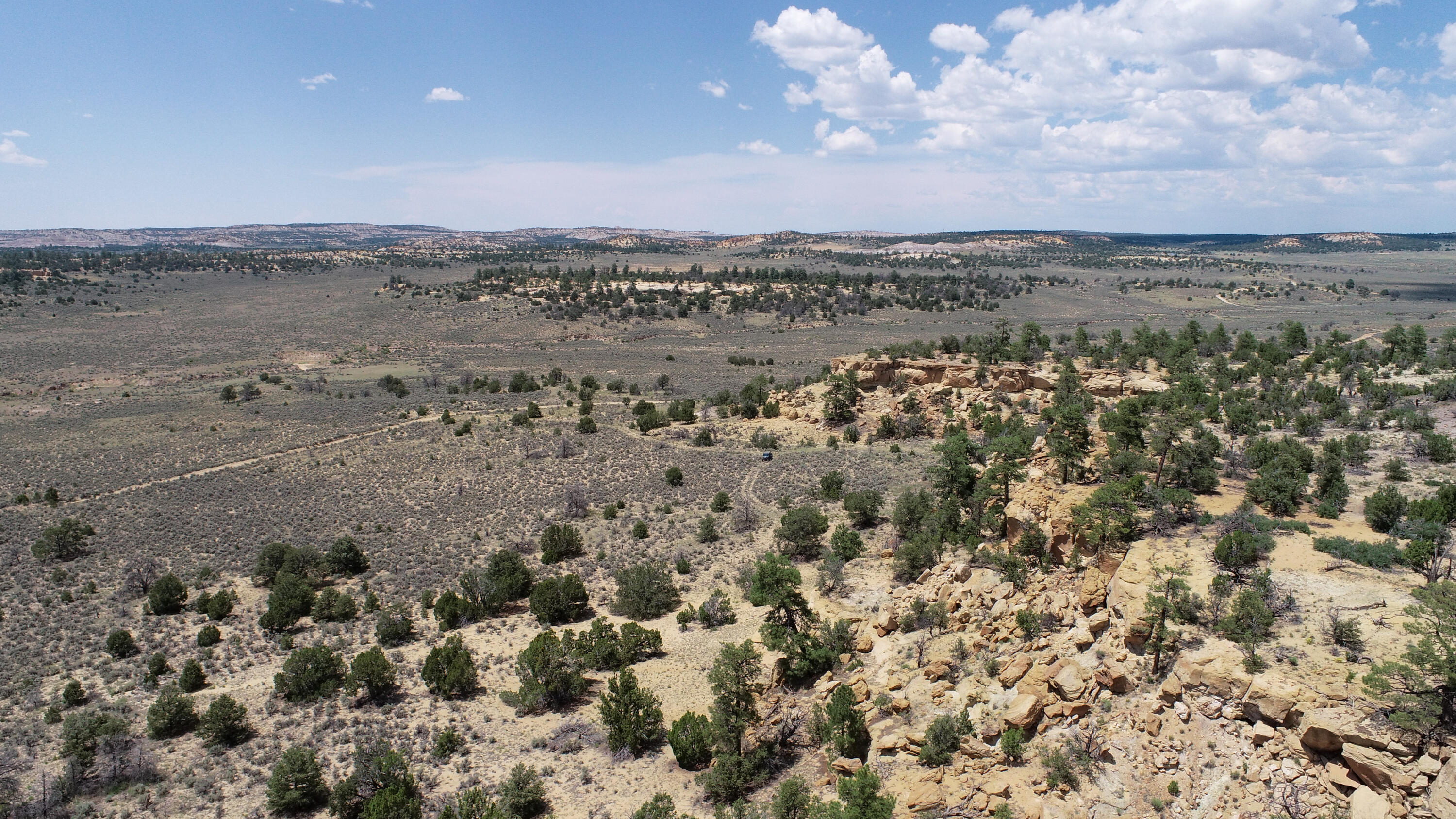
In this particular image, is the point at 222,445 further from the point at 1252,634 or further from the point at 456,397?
the point at 1252,634

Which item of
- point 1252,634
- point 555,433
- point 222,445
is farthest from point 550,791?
point 222,445

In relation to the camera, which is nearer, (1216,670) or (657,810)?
(1216,670)

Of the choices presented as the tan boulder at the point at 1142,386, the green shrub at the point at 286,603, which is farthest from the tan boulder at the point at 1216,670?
the tan boulder at the point at 1142,386

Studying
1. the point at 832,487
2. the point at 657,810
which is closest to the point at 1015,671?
the point at 657,810

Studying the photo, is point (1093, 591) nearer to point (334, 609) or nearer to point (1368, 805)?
point (1368, 805)

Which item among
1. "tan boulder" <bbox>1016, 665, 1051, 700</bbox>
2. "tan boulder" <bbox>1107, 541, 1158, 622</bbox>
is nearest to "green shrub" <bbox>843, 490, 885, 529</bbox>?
"tan boulder" <bbox>1107, 541, 1158, 622</bbox>

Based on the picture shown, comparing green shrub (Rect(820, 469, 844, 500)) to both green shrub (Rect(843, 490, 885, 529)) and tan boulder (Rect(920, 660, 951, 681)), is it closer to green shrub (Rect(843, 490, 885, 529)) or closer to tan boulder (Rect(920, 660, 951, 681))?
green shrub (Rect(843, 490, 885, 529))
